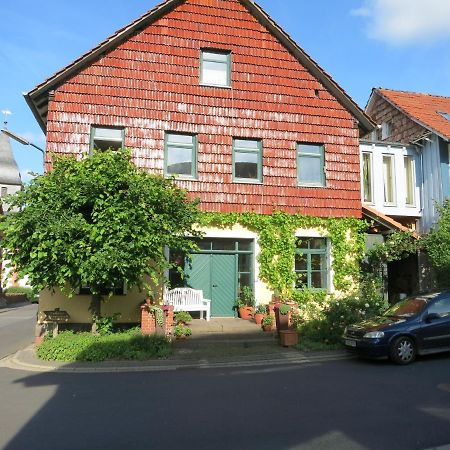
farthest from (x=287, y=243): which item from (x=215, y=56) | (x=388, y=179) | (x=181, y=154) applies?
(x=388, y=179)

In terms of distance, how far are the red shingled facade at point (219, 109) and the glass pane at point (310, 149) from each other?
283mm

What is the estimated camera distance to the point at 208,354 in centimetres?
1047

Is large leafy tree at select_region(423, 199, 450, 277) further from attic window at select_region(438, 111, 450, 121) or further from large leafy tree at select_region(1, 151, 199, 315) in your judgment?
large leafy tree at select_region(1, 151, 199, 315)

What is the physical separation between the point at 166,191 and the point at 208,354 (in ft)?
13.5

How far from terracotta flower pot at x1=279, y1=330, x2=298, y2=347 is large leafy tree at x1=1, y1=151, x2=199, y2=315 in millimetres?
3493

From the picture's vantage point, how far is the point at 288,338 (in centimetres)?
1130

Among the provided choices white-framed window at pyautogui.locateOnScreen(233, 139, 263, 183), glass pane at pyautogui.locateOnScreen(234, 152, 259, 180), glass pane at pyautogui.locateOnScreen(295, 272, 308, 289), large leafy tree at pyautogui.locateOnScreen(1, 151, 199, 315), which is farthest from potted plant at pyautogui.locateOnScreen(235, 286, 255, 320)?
large leafy tree at pyautogui.locateOnScreen(1, 151, 199, 315)

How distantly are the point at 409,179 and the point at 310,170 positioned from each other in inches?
233

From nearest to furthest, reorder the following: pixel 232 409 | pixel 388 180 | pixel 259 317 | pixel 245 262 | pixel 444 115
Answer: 1. pixel 232 409
2. pixel 259 317
3. pixel 245 262
4. pixel 388 180
5. pixel 444 115

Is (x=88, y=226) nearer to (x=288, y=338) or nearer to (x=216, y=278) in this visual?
(x=216, y=278)

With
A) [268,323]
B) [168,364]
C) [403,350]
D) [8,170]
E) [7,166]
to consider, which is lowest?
[168,364]

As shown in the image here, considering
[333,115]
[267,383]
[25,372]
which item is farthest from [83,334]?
[333,115]

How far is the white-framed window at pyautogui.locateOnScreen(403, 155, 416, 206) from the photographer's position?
18.8 meters

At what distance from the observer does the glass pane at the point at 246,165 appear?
14.8 meters
